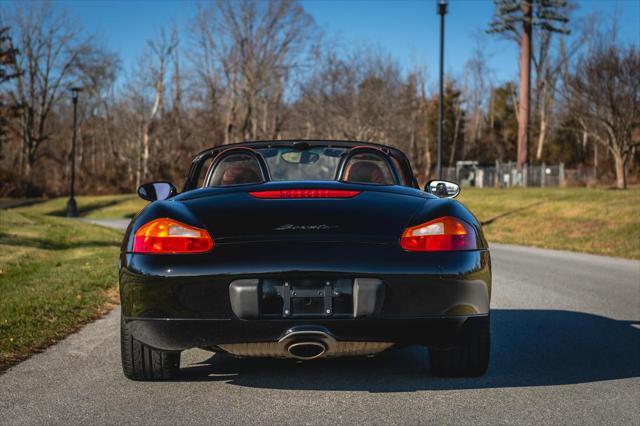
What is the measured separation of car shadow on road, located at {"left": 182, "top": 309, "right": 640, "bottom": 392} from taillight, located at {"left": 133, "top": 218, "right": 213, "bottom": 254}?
0.99m

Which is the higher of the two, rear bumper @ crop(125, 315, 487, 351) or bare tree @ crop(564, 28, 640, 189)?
bare tree @ crop(564, 28, 640, 189)

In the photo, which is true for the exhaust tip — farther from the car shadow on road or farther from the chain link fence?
the chain link fence

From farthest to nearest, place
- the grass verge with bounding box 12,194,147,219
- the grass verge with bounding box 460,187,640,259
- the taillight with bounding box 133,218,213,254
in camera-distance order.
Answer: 1. the grass verge with bounding box 12,194,147,219
2. the grass verge with bounding box 460,187,640,259
3. the taillight with bounding box 133,218,213,254

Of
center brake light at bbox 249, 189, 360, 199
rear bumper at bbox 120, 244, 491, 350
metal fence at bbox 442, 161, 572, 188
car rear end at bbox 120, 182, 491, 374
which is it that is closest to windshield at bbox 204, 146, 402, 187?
center brake light at bbox 249, 189, 360, 199

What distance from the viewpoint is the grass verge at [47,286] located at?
600cm

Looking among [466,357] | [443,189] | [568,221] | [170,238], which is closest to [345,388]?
[466,357]

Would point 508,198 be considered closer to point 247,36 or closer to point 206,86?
point 247,36

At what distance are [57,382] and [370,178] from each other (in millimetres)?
2225

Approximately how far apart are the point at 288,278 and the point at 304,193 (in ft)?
1.96

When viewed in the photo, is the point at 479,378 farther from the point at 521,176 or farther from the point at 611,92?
the point at 521,176

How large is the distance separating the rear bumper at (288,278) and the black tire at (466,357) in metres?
0.33

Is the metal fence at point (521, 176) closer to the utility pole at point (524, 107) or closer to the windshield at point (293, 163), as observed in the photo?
the utility pole at point (524, 107)

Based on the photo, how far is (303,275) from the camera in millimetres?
3660

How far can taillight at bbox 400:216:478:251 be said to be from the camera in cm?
381
